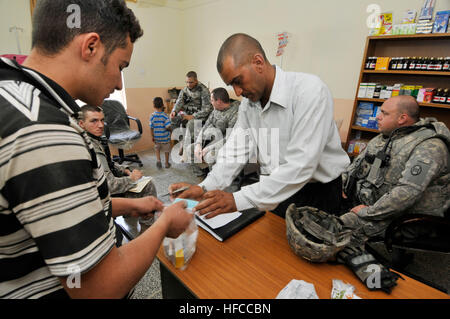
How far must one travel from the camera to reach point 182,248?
0.90 m

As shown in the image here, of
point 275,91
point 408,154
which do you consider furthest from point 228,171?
point 408,154

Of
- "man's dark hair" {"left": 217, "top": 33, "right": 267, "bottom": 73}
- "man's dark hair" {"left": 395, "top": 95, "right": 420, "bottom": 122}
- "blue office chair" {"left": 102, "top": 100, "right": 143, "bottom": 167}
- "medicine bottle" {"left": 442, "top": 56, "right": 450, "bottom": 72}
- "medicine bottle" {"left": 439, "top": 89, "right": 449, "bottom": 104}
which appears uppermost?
"medicine bottle" {"left": 442, "top": 56, "right": 450, "bottom": 72}

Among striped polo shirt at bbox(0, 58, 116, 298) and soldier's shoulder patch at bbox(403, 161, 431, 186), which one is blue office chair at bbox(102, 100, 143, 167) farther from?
soldier's shoulder patch at bbox(403, 161, 431, 186)

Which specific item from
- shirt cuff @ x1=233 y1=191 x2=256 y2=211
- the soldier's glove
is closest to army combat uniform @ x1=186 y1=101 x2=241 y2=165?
shirt cuff @ x1=233 y1=191 x2=256 y2=211

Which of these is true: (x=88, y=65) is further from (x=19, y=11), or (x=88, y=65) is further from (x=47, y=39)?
(x=19, y=11)

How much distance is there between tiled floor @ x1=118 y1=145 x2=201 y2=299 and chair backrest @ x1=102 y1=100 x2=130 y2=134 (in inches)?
32.2

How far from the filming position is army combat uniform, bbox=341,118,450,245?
5.06 ft

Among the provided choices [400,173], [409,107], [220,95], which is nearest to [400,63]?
[409,107]

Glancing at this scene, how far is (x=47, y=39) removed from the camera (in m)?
0.55

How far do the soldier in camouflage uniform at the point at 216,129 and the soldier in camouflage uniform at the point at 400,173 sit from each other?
73.1 inches

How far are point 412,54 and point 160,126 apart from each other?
376 cm

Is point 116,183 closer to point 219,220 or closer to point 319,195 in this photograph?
point 219,220

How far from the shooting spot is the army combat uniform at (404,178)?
1542 millimetres
